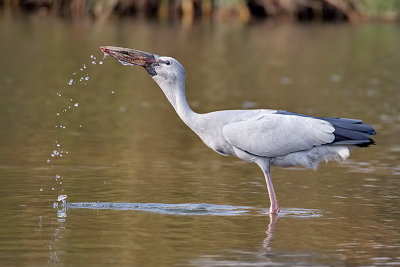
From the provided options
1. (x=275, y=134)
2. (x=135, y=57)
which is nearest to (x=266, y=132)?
(x=275, y=134)

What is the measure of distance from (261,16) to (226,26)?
23.1ft

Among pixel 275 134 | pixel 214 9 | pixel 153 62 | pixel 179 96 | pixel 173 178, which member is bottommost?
pixel 214 9

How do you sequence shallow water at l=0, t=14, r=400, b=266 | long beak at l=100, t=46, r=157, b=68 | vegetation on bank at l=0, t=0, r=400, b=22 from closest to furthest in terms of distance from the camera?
shallow water at l=0, t=14, r=400, b=266 < long beak at l=100, t=46, r=157, b=68 < vegetation on bank at l=0, t=0, r=400, b=22

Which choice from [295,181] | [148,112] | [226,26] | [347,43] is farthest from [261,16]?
[295,181]

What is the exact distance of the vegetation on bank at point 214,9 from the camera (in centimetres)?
4384

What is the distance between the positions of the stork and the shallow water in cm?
57

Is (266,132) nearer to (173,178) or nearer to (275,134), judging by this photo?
(275,134)

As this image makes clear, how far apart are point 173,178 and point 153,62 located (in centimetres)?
218

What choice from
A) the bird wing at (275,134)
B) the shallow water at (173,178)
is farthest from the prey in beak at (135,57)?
the shallow water at (173,178)

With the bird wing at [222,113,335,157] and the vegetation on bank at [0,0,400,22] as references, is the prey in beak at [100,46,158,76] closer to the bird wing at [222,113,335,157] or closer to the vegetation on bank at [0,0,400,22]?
the bird wing at [222,113,335,157]

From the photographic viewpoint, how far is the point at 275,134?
9945 millimetres

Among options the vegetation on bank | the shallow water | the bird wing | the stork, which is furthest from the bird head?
the vegetation on bank

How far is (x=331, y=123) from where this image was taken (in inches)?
397

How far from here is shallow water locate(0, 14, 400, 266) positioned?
8641 millimetres
